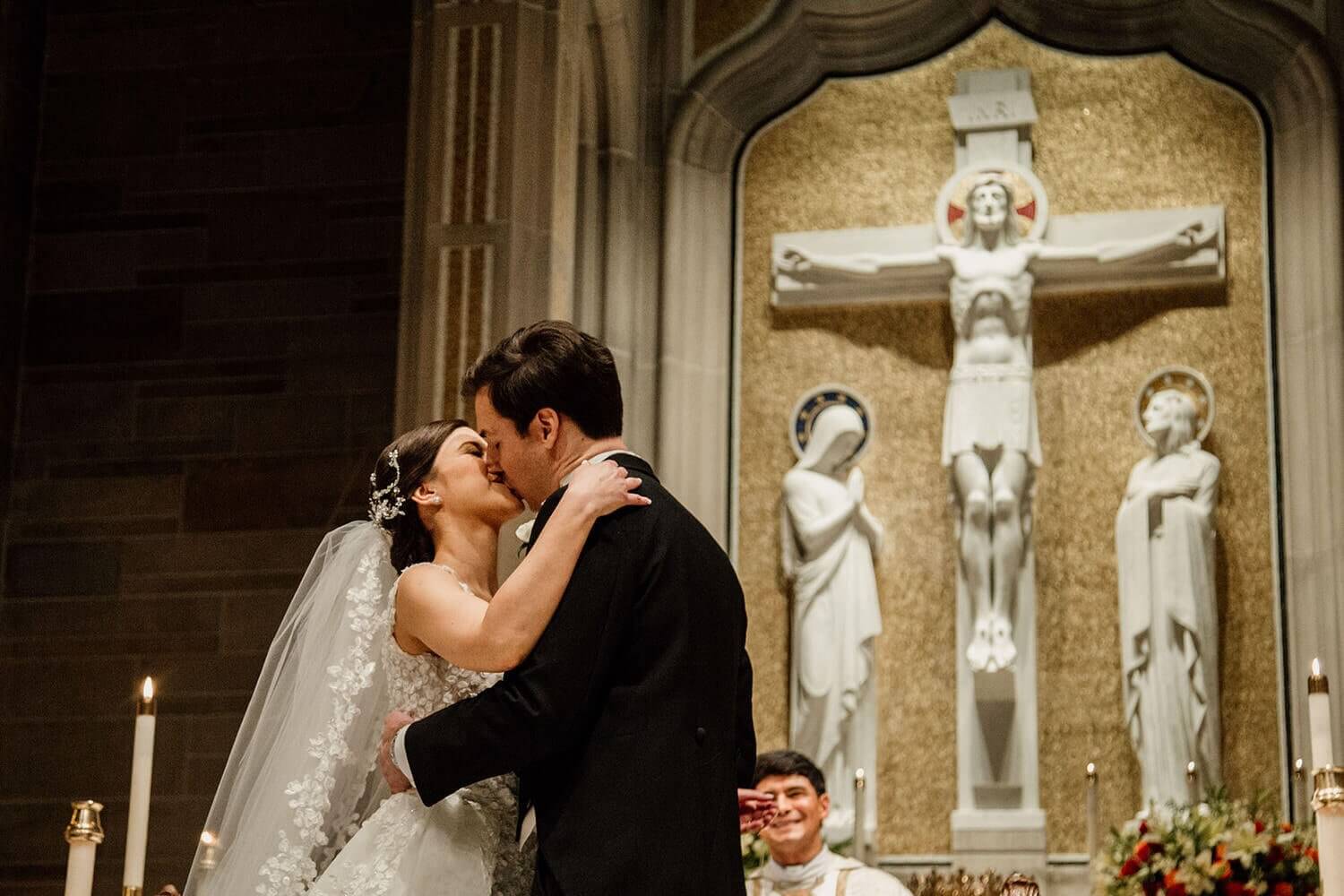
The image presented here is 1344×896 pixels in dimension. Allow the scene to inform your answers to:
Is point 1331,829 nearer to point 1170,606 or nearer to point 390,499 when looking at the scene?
point 390,499

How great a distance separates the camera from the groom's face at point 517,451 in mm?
3268

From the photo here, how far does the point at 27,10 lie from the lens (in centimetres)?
880

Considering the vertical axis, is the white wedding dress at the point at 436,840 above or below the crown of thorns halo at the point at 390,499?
below

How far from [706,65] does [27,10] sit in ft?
9.97

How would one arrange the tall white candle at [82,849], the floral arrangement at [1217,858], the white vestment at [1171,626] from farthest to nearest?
1. the white vestment at [1171,626]
2. the floral arrangement at [1217,858]
3. the tall white candle at [82,849]

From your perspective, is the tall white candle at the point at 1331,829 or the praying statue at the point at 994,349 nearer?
the tall white candle at the point at 1331,829

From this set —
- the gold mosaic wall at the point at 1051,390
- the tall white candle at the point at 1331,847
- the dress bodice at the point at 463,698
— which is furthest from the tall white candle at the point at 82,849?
the gold mosaic wall at the point at 1051,390

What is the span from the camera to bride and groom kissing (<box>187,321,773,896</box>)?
3027 mm

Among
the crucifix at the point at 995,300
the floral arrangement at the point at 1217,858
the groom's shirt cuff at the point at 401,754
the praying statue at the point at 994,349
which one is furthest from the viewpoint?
the praying statue at the point at 994,349

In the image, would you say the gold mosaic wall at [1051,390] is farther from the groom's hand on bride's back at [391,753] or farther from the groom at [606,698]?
the groom at [606,698]

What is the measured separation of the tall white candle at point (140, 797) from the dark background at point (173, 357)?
3551 millimetres

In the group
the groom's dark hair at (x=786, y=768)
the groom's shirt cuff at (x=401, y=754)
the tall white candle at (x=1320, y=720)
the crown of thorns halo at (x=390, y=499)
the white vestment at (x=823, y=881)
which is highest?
the crown of thorns halo at (x=390, y=499)

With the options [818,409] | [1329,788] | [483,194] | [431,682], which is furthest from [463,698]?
[818,409]

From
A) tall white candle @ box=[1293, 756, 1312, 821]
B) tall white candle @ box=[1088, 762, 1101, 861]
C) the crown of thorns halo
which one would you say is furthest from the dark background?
the crown of thorns halo
